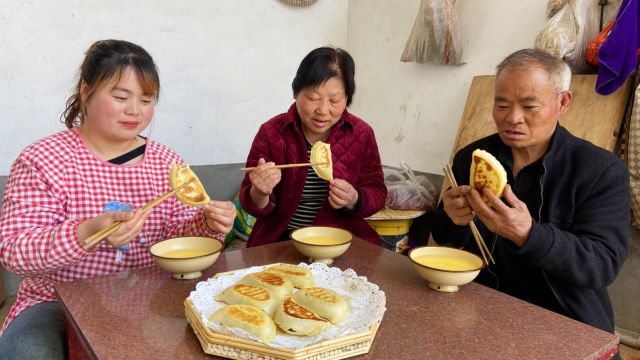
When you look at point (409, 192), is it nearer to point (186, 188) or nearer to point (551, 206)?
point (551, 206)

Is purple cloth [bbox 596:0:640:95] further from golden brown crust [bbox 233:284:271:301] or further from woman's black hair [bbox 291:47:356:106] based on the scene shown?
golden brown crust [bbox 233:284:271:301]

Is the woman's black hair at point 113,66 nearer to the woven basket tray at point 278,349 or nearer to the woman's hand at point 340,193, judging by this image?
the woman's hand at point 340,193

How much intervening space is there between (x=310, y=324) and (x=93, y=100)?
1.32 meters

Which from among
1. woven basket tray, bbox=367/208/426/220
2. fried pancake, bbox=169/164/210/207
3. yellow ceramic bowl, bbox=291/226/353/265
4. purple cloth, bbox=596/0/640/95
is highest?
purple cloth, bbox=596/0/640/95

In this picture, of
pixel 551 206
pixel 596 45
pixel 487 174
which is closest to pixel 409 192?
pixel 596 45

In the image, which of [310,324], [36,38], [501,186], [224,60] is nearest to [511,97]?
[501,186]

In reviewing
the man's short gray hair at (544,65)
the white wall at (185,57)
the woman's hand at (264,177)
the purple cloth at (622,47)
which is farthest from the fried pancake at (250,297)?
the white wall at (185,57)

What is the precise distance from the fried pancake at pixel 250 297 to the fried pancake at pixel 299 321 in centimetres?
4

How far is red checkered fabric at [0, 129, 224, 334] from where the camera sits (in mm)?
1531

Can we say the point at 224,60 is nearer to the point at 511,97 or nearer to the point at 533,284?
the point at 511,97

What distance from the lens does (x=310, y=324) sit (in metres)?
1.11

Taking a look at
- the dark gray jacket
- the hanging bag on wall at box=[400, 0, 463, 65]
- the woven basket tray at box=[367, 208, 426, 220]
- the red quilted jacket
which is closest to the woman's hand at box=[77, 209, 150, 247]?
the red quilted jacket

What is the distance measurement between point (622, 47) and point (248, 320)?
275 centimetres

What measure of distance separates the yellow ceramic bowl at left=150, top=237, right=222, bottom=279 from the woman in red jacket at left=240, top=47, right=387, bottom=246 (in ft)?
1.92
